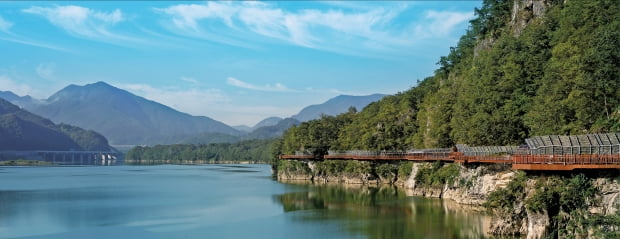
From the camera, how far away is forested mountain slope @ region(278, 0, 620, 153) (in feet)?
142

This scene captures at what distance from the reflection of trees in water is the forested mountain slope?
790cm

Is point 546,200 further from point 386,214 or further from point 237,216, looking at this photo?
point 237,216

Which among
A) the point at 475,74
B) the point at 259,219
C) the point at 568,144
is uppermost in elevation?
the point at 475,74

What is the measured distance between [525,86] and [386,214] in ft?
52.7

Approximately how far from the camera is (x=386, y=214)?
53.4 m

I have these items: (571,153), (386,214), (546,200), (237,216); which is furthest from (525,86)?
(237,216)

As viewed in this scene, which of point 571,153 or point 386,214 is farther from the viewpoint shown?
point 386,214

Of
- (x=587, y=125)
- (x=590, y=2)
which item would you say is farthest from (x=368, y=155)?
(x=587, y=125)

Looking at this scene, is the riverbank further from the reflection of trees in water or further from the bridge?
the reflection of trees in water

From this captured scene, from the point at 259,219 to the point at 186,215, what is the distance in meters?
7.16

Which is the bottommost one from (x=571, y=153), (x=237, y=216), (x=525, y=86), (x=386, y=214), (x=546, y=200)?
(x=237, y=216)

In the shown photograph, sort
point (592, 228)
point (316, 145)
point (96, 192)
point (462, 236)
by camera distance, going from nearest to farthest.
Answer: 1. point (592, 228)
2. point (462, 236)
3. point (96, 192)
4. point (316, 145)

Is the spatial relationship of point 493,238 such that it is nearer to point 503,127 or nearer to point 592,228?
point 592,228

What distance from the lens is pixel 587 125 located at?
4256cm
